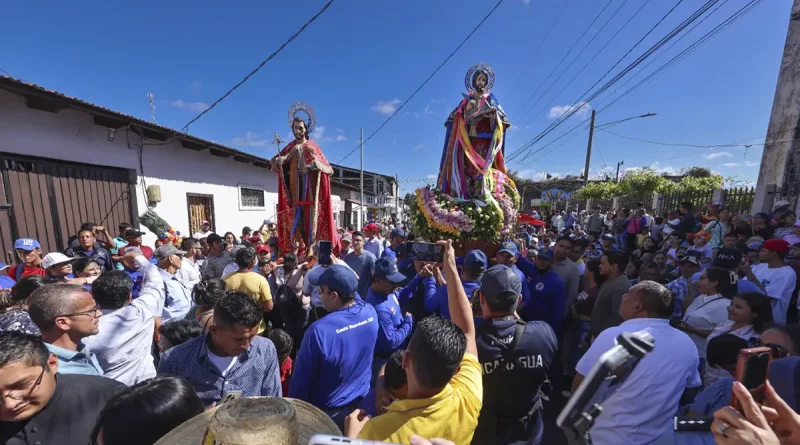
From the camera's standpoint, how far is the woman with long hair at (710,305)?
2.98 metres

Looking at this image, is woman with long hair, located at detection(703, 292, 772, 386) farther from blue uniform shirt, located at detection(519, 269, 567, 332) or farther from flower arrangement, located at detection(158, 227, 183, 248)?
flower arrangement, located at detection(158, 227, 183, 248)

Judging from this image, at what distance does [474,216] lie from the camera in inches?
171

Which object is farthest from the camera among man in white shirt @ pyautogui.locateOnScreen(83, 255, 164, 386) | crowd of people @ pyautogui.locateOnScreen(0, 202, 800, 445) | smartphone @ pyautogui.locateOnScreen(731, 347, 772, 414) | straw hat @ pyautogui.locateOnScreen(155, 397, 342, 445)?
man in white shirt @ pyautogui.locateOnScreen(83, 255, 164, 386)

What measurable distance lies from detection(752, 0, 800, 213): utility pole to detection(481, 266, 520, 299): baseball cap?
394 inches

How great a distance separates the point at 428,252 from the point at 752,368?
195cm

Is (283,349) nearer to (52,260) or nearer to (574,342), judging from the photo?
(52,260)

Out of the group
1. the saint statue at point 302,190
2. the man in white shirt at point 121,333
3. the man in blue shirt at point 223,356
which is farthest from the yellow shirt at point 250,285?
the saint statue at point 302,190

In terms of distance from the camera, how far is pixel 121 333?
86.2 inches

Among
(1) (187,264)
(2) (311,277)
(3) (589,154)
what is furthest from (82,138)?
(3) (589,154)

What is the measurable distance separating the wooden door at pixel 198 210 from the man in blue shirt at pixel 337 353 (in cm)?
813

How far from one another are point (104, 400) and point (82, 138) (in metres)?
6.53

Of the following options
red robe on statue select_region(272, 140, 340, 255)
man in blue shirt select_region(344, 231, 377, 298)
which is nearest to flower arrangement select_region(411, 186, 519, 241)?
man in blue shirt select_region(344, 231, 377, 298)

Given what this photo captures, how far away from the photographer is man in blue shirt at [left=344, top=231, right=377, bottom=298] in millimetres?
4953

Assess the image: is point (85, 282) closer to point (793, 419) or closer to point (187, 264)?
point (187, 264)
